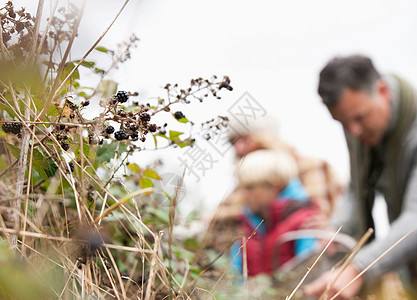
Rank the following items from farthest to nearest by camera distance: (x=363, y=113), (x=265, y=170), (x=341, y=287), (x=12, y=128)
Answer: (x=265, y=170), (x=363, y=113), (x=341, y=287), (x=12, y=128)

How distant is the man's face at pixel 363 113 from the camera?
2054 millimetres

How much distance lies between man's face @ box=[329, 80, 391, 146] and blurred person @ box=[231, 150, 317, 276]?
1358 mm

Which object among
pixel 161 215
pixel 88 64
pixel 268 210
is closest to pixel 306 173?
pixel 268 210

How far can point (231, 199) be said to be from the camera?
14.1 feet

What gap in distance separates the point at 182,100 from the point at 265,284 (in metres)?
1.60

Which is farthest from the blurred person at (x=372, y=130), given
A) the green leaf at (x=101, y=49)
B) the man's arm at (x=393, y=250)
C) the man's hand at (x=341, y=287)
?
the green leaf at (x=101, y=49)

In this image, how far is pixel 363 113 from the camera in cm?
204

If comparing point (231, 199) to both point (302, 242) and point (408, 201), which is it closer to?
point (302, 242)

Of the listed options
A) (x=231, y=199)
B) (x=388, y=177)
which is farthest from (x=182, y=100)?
(x=231, y=199)

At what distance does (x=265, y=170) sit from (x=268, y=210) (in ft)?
1.24

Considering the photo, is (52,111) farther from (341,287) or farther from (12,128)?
(341,287)

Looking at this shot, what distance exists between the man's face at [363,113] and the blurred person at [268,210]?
1.36 meters

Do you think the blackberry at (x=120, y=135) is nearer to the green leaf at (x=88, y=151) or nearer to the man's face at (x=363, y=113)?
the green leaf at (x=88, y=151)

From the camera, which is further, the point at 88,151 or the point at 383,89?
the point at 383,89
